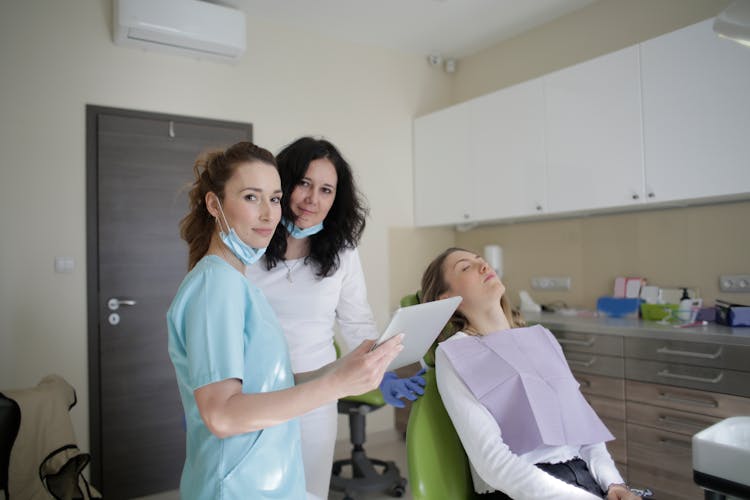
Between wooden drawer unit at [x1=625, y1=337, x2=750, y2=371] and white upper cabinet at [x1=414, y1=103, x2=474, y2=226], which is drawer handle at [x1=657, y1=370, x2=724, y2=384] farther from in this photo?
white upper cabinet at [x1=414, y1=103, x2=474, y2=226]

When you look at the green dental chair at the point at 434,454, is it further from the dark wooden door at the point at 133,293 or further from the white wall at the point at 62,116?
the white wall at the point at 62,116

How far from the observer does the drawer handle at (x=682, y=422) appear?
2.32 meters

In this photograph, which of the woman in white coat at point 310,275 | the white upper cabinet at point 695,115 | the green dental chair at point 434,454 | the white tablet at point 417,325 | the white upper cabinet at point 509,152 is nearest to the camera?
the white tablet at point 417,325

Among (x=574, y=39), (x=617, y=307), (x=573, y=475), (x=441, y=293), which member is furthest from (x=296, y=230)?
(x=574, y=39)

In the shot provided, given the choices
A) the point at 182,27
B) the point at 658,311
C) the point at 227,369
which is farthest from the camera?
the point at 182,27

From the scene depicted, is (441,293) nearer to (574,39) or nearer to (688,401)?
(688,401)

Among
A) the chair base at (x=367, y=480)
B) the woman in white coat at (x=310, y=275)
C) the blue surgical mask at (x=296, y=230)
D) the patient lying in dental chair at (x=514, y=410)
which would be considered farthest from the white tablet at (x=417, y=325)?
the chair base at (x=367, y=480)

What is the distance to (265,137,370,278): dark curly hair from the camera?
1.69 metres

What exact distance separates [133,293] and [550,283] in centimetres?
258

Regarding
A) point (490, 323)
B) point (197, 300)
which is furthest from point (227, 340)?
point (490, 323)

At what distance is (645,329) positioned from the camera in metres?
2.55

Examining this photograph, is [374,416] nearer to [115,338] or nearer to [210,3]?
[115,338]

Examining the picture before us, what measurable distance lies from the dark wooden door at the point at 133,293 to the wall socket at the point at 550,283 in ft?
7.48

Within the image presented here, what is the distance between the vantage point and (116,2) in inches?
118
